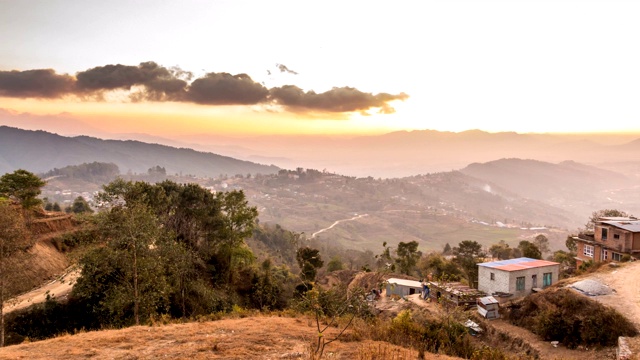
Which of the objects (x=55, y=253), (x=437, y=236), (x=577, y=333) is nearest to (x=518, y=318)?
(x=577, y=333)

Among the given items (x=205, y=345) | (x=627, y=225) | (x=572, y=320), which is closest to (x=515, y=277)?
(x=572, y=320)

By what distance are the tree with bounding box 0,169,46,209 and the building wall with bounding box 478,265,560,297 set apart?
38.7 meters

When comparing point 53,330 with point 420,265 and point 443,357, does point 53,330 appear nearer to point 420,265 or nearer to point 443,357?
point 443,357

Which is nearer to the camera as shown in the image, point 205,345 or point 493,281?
→ point 205,345

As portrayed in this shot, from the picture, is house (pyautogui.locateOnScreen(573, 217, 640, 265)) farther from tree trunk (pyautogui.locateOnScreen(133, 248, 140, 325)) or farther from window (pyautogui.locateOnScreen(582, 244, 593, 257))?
tree trunk (pyautogui.locateOnScreen(133, 248, 140, 325))

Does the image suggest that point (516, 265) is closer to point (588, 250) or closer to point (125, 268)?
point (588, 250)

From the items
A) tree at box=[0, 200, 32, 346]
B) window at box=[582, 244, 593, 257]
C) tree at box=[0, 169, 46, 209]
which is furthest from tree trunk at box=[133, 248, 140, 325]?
window at box=[582, 244, 593, 257]

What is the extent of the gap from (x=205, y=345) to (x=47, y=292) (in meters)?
14.9

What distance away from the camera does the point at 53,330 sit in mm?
20250

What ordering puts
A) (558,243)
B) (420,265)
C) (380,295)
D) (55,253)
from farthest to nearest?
1. (558,243)
2. (420,265)
3. (380,295)
4. (55,253)

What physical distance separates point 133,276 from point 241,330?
8.73 metres

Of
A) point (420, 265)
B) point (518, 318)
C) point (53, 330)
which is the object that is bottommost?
point (420, 265)

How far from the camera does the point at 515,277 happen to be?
96.5 feet

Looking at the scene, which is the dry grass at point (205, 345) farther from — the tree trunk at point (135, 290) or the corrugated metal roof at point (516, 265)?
the corrugated metal roof at point (516, 265)
